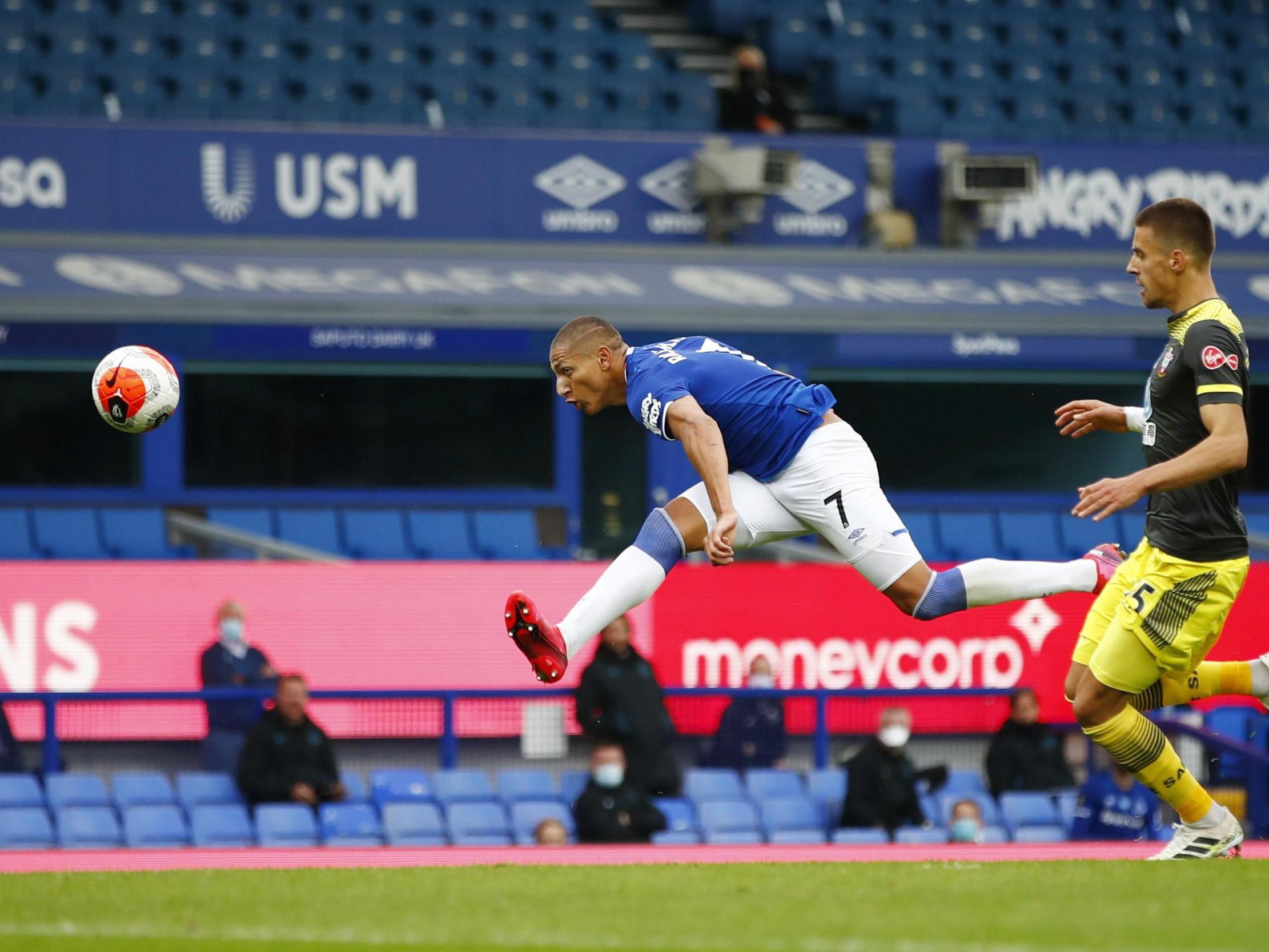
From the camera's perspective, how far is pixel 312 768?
10188mm

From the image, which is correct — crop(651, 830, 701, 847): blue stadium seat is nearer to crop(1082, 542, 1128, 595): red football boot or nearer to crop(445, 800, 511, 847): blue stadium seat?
crop(445, 800, 511, 847): blue stadium seat

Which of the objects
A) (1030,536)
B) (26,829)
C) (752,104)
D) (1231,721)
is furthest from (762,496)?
(752,104)

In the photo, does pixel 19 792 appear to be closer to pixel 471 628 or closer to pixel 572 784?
pixel 572 784

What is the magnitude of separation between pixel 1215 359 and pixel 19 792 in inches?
268

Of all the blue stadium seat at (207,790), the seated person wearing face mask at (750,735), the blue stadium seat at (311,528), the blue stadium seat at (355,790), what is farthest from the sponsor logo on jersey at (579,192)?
the blue stadium seat at (207,790)

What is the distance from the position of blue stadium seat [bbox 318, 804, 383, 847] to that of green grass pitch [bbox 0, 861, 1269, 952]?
3360 millimetres

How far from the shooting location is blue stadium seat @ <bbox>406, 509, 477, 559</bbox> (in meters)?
14.4

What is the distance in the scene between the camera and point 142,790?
10.4 meters

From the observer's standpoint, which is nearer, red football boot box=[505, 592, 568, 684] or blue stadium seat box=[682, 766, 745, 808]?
red football boot box=[505, 592, 568, 684]

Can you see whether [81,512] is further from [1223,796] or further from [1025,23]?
[1025,23]

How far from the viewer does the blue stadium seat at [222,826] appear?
10.0 metres

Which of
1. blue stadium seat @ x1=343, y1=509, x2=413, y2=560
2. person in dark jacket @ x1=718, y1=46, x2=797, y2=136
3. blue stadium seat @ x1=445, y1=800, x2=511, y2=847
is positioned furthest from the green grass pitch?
person in dark jacket @ x1=718, y1=46, x2=797, y2=136

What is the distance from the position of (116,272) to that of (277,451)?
2058mm

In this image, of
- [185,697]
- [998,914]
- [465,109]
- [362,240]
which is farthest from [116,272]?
[998,914]
